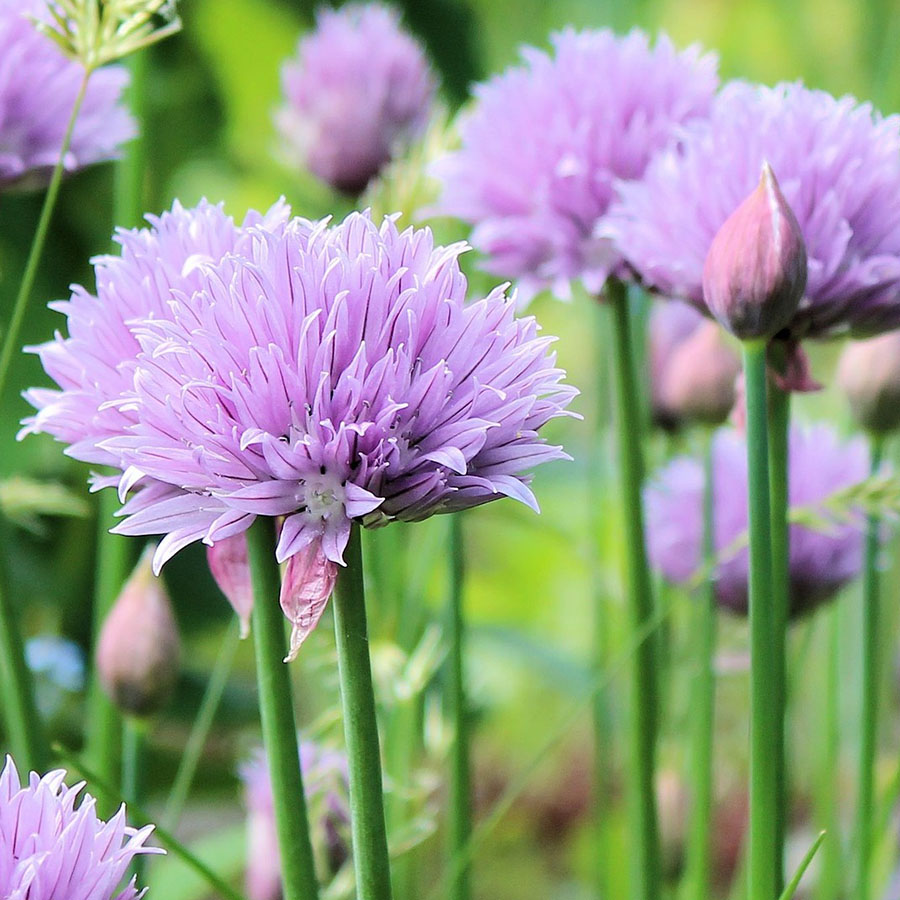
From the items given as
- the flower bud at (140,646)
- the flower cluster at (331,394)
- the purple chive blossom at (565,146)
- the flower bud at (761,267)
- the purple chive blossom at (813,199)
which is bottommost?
the flower bud at (140,646)

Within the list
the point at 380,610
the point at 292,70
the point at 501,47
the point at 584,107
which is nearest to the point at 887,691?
the point at 380,610

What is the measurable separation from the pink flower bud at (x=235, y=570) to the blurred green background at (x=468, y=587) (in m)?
0.22

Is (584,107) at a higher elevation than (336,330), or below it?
higher

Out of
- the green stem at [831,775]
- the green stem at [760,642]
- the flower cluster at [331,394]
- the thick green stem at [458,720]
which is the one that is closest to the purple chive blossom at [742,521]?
the green stem at [831,775]

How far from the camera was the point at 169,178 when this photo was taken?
1238 millimetres

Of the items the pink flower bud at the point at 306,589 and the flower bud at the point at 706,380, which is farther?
the flower bud at the point at 706,380

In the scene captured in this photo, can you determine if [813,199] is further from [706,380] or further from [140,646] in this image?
[140,646]

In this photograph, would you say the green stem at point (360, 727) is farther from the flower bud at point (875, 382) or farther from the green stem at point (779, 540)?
the flower bud at point (875, 382)

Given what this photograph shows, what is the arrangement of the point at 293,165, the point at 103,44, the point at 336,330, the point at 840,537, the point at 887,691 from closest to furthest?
the point at 336,330
the point at 103,44
the point at 840,537
the point at 887,691
the point at 293,165

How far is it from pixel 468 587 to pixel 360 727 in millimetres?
1161

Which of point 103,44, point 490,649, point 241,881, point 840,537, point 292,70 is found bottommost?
point 241,881

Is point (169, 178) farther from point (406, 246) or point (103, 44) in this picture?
point (406, 246)

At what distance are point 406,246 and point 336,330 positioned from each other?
4 cm

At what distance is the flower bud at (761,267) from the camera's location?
37cm
